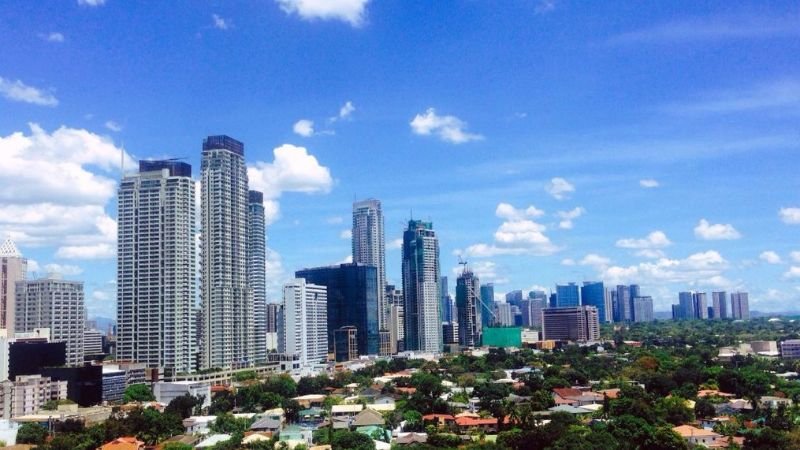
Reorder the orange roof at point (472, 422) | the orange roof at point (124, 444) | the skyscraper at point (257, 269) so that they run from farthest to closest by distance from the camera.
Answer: the skyscraper at point (257, 269), the orange roof at point (472, 422), the orange roof at point (124, 444)

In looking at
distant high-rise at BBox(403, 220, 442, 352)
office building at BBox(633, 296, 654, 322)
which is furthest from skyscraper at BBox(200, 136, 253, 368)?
office building at BBox(633, 296, 654, 322)

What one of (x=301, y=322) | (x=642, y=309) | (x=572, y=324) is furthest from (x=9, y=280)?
(x=642, y=309)

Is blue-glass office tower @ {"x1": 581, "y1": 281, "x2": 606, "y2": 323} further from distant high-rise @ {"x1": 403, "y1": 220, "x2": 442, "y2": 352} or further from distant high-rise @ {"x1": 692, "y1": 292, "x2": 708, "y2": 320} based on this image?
distant high-rise @ {"x1": 403, "y1": 220, "x2": 442, "y2": 352}

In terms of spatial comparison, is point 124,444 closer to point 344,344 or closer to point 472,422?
point 472,422

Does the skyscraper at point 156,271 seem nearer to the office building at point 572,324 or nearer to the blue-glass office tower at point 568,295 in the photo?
the office building at point 572,324

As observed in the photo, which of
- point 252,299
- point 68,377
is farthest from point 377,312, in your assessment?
point 68,377

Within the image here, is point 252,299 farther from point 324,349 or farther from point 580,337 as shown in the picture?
point 580,337

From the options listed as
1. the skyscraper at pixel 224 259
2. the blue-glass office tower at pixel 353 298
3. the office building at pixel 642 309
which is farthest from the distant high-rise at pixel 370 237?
the office building at pixel 642 309
